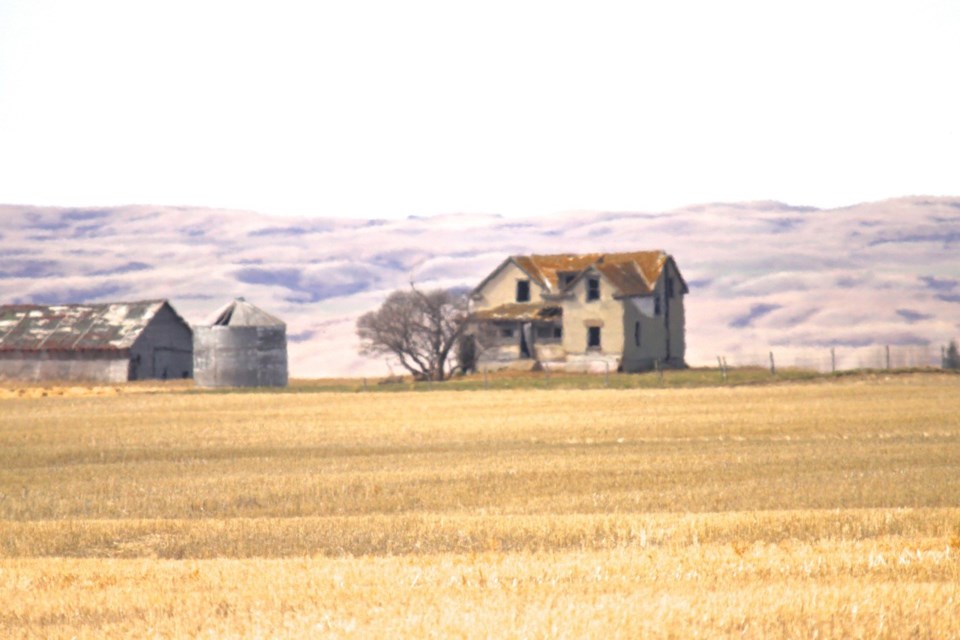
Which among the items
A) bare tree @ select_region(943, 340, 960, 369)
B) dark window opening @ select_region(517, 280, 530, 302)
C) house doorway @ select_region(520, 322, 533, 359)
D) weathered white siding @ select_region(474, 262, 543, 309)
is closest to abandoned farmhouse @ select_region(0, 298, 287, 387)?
weathered white siding @ select_region(474, 262, 543, 309)

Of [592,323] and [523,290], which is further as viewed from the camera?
[523,290]

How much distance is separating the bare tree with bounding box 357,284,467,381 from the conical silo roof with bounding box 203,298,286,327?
5779 millimetres

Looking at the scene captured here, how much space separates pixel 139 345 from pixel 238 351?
904 cm

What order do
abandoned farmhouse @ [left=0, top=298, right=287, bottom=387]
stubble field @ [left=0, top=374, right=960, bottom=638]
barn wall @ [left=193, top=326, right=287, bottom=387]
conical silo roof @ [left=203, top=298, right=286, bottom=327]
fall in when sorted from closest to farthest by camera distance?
stubble field @ [left=0, top=374, right=960, bottom=638], barn wall @ [left=193, top=326, right=287, bottom=387], abandoned farmhouse @ [left=0, top=298, right=287, bottom=387], conical silo roof @ [left=203, top=298, right=286, bottom=327]

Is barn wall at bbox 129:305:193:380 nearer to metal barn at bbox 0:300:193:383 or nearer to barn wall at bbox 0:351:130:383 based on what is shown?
metal barn at bbox 0:300:193:383

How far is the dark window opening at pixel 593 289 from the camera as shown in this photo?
7912 centimetres

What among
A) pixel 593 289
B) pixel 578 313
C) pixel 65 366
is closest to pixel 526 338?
pixel 578 313

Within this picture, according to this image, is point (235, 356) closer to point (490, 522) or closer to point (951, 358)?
point (951, 358)

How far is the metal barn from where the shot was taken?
3300 inches

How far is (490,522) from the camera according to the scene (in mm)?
19219

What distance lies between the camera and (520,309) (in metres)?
81.9

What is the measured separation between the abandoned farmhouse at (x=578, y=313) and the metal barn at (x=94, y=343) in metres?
20.9

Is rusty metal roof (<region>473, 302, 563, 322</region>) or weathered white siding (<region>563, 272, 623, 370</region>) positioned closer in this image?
weathered white siding (<region>563, 272, 623, 370</region>)

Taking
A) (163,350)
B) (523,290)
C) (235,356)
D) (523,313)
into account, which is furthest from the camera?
(163,350)
